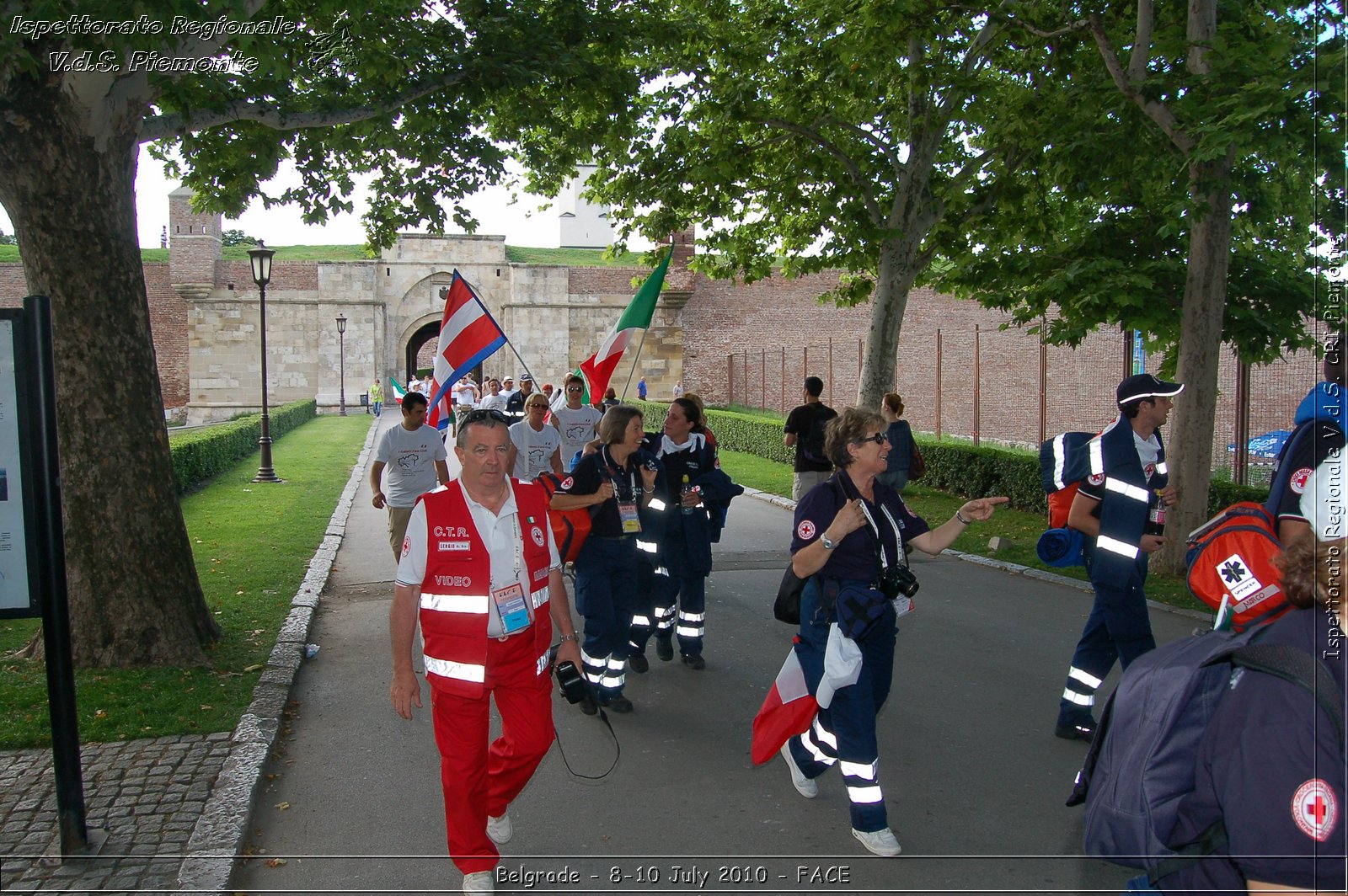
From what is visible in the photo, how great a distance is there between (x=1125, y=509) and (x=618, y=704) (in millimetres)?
3165

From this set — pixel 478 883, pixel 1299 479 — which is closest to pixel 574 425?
pixel 478 883

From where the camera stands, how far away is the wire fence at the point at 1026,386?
12.7 m

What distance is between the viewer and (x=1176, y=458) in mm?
10180

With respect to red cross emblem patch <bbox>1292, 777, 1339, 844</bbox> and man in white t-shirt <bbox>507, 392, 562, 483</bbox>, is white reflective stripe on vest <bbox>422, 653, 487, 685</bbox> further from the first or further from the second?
man in white t-shirt <bbox>507, 392, 562, 483</bbox>

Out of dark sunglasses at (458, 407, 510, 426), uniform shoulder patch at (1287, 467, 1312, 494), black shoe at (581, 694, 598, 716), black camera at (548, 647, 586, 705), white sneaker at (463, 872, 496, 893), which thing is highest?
dark sunglasses at (458, 407, 510, 426)

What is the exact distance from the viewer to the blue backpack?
194cm

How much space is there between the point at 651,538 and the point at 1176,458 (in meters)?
6.00

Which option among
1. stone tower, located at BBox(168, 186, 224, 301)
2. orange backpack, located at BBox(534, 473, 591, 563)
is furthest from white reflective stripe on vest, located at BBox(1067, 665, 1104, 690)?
stone tower, located at BBox(168, 186, 224, 301)

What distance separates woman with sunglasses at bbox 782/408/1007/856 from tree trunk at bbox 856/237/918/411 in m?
10.9

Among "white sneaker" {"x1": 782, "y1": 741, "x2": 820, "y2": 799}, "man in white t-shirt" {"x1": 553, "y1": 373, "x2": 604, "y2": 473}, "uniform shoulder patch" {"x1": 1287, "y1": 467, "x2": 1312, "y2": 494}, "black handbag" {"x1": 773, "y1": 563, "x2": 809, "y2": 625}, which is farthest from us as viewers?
"man in white t-shirt" {"x1": 553, "y1": 373, "x2": 604, "y2": 473}

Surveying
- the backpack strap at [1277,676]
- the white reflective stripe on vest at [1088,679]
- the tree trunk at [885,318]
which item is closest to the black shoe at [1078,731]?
the white reflective stripe on vest at [1088,679]

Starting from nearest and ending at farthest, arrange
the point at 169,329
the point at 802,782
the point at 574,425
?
the point at 802,782
the point at 574,425
the point at 169,329

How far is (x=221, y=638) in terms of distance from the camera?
7.59m

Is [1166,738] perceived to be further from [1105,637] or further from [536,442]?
[536,442]
